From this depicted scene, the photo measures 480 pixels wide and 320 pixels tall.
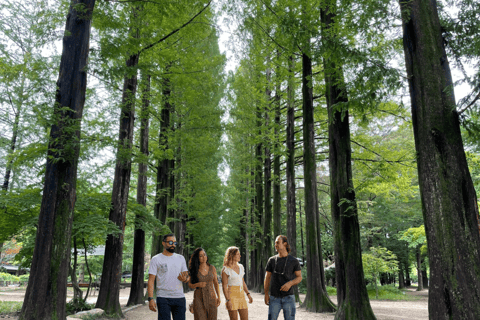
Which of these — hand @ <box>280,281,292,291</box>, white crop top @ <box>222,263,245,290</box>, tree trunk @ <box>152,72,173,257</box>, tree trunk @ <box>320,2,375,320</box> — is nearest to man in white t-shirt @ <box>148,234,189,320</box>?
white crop top @ <box>222,263,245,290</box>

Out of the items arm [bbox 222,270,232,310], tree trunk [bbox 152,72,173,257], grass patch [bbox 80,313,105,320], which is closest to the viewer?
arm [bbox 222,270,232,310]

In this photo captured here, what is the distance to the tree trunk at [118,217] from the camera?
9.32 m

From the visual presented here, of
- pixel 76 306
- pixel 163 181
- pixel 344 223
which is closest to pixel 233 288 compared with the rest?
pixel 344 223

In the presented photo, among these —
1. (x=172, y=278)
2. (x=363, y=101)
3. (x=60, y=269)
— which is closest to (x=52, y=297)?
(x=60, y=269)

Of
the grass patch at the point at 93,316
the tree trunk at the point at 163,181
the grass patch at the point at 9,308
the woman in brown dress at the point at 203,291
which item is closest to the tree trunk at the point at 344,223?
the woman in brown dress at the point at 203,291

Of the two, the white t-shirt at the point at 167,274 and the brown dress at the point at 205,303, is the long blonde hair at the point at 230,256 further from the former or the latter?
the white t-shirt at the point at 167,274

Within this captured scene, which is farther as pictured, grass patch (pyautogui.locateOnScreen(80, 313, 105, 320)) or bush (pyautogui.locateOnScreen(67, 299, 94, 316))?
bush (pyautogui.locateOnScreen(67, 299, 94, 316))

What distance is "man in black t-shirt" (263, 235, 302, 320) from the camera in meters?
4.87

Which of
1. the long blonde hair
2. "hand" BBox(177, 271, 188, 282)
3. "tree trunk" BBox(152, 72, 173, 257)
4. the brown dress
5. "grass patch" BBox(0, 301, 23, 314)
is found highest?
"tree trunk" BBox(152, 72, 173, 257)

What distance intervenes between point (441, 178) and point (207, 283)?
142 inches

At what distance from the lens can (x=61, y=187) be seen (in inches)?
238

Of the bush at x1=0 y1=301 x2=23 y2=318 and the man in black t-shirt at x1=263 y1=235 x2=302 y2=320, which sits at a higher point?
the man in black t-shirt at x1=263 y1=235 x2=302 y2=320

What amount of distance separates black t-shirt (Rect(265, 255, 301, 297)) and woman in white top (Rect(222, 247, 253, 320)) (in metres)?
0.52

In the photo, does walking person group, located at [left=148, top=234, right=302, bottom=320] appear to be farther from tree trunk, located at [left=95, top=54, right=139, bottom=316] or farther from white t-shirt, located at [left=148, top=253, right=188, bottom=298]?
tree trunk, located at [left=95, top=54, right=139, bottom=316]
